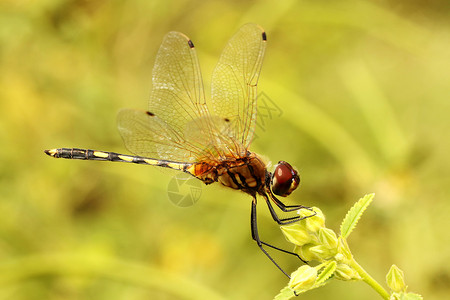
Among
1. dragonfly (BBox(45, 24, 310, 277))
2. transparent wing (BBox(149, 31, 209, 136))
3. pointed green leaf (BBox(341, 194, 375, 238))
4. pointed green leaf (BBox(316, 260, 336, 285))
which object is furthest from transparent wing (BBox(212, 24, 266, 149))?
pointed green leaf (BBox(316, 260, 336, 285))

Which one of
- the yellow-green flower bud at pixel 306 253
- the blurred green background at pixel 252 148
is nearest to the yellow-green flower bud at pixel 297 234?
the yellow-green flower bud at pixel 306 253

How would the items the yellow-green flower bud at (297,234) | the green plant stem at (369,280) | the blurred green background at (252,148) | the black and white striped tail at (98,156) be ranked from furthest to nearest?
the blurred green background at (252,148) < the black and white striped tail at (98,156) < the yellow-green flower bud at (297,234) < the green plant stem at (369,280)

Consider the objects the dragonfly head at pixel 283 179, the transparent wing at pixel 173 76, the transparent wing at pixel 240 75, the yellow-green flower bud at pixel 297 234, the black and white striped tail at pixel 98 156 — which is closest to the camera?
the yellow-green flower bud at pixel 297 234

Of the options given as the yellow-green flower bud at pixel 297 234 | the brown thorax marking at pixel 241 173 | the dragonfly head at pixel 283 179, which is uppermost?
the brown thorax marking at pixel 241 173

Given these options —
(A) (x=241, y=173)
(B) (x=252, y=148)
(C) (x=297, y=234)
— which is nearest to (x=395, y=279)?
(C) (x=297, y=234)

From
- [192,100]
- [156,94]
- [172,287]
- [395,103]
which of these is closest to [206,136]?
[192,100]

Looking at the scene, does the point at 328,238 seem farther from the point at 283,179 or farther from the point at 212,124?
the point at 212,124

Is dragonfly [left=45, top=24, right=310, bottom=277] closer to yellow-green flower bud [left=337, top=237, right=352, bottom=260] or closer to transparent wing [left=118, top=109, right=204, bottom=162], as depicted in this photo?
transparent wing [left=118, top=109, right=204, bottom=162]

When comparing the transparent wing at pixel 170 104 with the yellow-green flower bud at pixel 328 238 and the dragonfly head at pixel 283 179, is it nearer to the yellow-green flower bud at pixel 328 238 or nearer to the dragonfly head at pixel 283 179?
the dragonfly head at pixel 283 179
